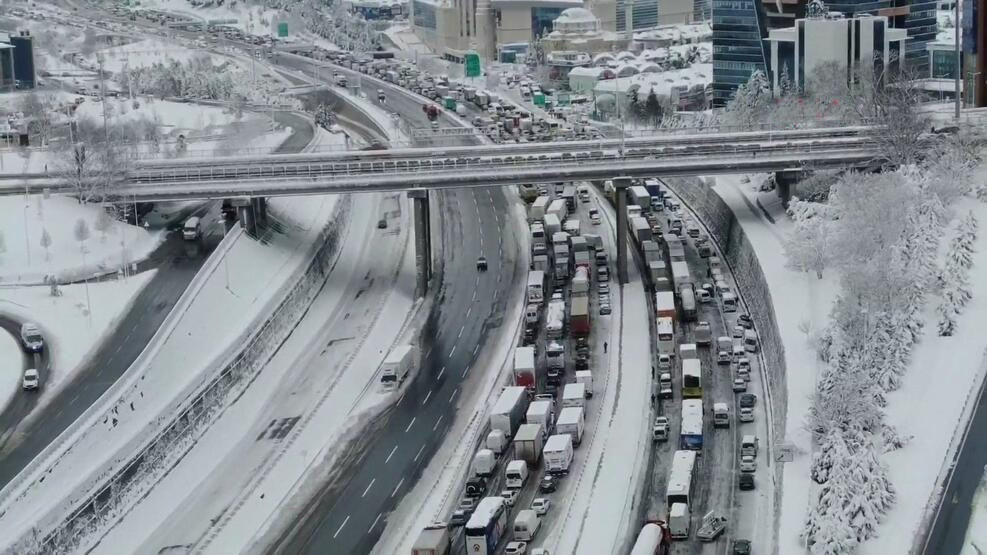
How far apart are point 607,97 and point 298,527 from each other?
6564 centimetres

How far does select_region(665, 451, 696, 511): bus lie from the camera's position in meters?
41.3

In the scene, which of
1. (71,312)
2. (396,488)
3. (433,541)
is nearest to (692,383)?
(396,488)

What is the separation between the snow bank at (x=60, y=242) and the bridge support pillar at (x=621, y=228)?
17046 millimetres

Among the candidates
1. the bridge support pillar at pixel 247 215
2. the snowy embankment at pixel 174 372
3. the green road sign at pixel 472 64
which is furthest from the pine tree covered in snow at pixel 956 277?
the green road sign at pixel 472 64

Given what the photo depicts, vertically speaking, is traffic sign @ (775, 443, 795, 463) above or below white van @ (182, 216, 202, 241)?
below

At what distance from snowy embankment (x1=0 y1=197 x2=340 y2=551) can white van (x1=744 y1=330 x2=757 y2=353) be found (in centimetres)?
1581

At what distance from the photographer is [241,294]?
2368 inches

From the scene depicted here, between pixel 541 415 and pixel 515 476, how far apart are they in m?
3.95

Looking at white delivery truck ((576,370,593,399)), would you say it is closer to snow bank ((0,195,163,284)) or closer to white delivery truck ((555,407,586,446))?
white delivery truck ((555,407,586,446))

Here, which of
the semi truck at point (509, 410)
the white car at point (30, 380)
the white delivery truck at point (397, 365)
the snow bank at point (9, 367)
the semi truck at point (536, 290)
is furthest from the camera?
the semi truck at point (536, 290)

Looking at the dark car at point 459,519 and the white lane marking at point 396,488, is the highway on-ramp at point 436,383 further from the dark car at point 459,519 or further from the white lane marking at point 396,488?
the dark car at point 459,519

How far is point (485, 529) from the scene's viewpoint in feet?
131

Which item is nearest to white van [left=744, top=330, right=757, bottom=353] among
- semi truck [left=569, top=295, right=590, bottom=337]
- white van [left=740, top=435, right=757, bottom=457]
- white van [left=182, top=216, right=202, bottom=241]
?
semi truck [left=569, top=295, right=590, bottom=337]

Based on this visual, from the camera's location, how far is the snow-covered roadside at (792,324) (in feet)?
131
